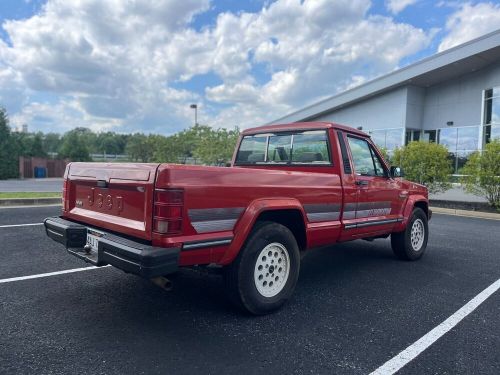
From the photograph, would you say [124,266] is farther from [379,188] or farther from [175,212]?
[379,188]

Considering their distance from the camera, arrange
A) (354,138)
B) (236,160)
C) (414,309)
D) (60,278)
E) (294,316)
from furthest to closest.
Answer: (236,160) < (354,138) < (60,278) < (414,309) < (294,316)

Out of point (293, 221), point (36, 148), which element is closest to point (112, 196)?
point (293, 221)

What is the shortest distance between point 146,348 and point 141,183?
1.32m

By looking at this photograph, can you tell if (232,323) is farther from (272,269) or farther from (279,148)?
(279,148)

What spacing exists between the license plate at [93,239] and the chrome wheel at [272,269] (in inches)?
58.6

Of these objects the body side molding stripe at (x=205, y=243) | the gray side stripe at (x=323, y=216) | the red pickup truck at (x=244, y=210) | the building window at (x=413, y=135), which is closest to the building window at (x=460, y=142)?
the building window at (x=413, y=135)

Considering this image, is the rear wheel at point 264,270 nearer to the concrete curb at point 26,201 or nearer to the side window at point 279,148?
the side window at point 279,148

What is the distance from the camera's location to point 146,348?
304 centimetres

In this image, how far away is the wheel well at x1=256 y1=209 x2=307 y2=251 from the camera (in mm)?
4012

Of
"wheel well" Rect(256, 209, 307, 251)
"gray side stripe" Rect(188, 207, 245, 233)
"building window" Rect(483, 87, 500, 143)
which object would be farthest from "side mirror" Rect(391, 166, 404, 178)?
"building window" Rect(483, 87, 500, 143)

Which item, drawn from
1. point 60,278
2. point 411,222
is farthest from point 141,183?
point 411,222

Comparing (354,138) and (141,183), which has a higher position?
(354,138)

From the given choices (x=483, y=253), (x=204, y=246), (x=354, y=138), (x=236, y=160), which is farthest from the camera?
(x=483, y=253)

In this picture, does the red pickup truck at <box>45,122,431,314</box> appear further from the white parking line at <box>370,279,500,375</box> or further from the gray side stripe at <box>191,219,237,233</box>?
the white parking line at <box>370,279,500,375</box>
